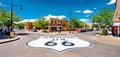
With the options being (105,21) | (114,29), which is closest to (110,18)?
(105,21)

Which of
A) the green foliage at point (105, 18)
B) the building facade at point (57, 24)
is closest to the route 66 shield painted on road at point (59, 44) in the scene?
the green foliage at point (105, 18)

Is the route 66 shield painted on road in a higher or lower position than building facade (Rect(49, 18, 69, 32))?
lower

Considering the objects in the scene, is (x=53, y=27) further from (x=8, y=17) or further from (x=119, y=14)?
(x=119, y=14)

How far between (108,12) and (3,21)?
26.1m

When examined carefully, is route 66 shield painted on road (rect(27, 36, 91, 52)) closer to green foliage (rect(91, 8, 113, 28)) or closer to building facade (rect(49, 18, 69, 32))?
green foliage (rect(91, 8, 113, 28))

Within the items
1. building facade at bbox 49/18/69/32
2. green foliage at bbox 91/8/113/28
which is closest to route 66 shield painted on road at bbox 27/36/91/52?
green foliage at bbox 91/8/113/28

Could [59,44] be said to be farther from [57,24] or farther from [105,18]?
[57,24]

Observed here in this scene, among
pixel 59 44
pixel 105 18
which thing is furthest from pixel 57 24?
pixel 59 44

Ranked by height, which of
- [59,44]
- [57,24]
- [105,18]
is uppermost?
[105,18]

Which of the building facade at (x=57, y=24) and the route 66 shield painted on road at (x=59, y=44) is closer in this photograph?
the route 66 shield painted on road at (x=59, y=44)

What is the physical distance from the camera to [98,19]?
130 feet

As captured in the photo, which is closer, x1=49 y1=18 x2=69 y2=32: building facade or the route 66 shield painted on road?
the route 66 shield painted on road

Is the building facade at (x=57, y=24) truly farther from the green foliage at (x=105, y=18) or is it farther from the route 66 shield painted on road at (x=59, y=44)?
the route 66 shield painted on road at (x=59, y=44)

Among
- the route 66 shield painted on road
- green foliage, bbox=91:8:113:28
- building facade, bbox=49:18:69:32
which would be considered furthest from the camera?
building facade, bbox=49:18:69:32
